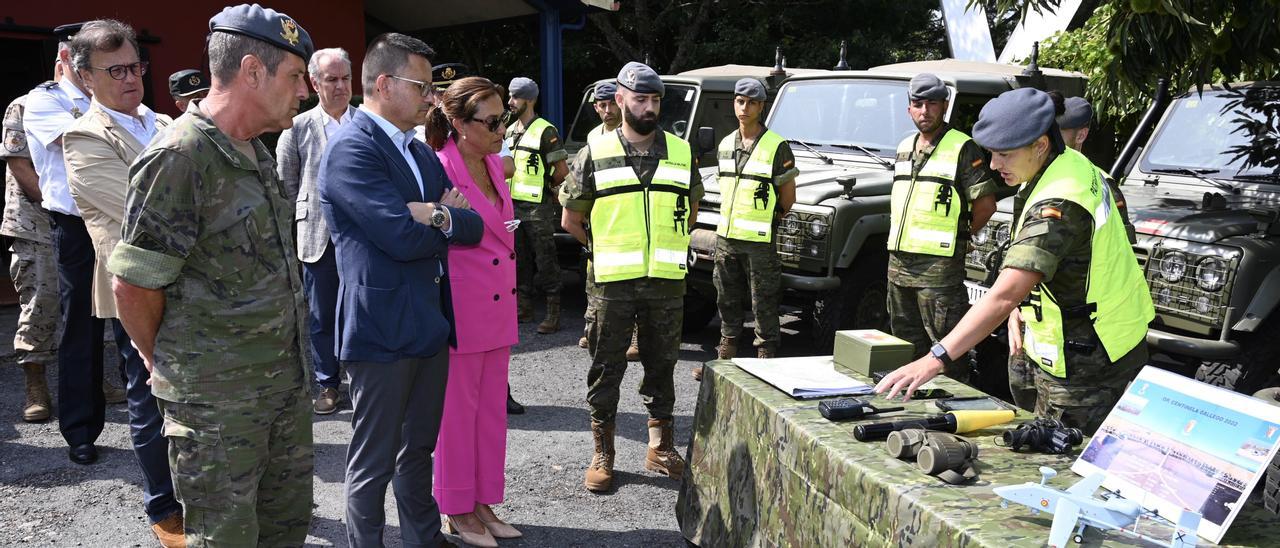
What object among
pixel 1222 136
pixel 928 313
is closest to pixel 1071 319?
pixel 928 313

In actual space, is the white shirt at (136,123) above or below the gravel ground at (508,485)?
above

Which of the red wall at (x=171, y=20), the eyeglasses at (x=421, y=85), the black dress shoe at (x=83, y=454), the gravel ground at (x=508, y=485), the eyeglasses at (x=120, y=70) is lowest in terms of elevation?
the gravel ground at (x=508, y=485)

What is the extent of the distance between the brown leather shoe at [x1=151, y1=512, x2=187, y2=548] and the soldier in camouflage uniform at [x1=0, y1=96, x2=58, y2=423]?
6.78 feet

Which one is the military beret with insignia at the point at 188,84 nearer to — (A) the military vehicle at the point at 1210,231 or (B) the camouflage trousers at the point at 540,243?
(B) the camouflage trousers at the point at 540,243

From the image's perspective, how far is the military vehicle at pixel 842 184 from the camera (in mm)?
5930

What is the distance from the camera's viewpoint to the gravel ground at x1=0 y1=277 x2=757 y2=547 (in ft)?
12.6

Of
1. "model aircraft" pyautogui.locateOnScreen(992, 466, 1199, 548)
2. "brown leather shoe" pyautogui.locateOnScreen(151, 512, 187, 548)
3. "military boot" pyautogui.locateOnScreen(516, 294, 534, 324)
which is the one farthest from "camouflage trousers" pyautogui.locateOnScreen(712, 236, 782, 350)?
"model aircraft" pyautogui.locateOnScreen(992, 466, 1199, 548)

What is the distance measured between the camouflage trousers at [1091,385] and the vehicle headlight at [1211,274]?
1.58m

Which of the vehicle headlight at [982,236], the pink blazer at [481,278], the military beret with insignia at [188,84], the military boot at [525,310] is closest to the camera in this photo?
the pink blazer at [481,278]

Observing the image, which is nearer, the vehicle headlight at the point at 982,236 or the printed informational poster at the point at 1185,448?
the printed informational poster at the point at 1185,448

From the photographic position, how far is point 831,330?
20.0 feet

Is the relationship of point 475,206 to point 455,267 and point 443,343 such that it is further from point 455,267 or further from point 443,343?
point 443,343

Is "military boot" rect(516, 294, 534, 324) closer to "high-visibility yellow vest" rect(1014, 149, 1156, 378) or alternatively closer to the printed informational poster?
"high-visibility yellow vest" rect(1014, 149, 1156, 378)

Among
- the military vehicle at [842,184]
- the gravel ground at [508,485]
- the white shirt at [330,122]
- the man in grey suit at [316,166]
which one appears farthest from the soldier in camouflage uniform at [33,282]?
the military vehicle at [842,184]
